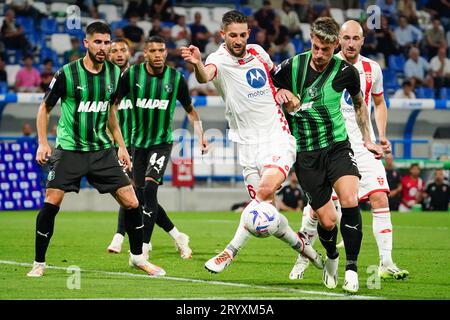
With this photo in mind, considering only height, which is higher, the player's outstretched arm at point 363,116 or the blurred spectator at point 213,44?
the blurred spectator at point 213,44

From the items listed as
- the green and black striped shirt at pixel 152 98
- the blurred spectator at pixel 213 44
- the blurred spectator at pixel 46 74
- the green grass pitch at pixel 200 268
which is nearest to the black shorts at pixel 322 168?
the green grass pitch at pixel 200 268

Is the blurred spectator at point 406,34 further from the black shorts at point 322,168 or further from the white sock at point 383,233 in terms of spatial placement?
the black shorts at point 322,168

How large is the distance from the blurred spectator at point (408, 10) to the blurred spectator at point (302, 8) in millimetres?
2302

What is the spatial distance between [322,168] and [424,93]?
15.6 meters

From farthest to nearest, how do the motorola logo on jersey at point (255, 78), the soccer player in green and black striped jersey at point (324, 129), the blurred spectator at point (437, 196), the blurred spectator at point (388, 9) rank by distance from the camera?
1. the blurred spectator at point (388, 9)
2. the blurred spectator at point (437, 196)
3. the motorola logo on jersey at point (255, 78)
4. the soccer player in green and black striped jersey at point (324, 129)

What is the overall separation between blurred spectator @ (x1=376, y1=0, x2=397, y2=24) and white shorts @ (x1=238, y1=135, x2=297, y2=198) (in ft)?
57.4

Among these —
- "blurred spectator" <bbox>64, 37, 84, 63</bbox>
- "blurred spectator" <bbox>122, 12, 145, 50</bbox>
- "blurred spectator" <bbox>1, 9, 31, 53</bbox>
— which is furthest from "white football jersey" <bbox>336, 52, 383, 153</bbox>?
"blurred spectator" <bbox>1, 9, 31, 53</bbox>

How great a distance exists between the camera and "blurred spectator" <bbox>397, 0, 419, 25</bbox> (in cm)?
2606

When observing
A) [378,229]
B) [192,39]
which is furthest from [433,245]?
[192,39]

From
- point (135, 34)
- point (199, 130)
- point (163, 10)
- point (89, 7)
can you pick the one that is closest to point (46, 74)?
point (135, 34)

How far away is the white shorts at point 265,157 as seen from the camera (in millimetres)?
8984

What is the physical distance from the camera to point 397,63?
25125mm
